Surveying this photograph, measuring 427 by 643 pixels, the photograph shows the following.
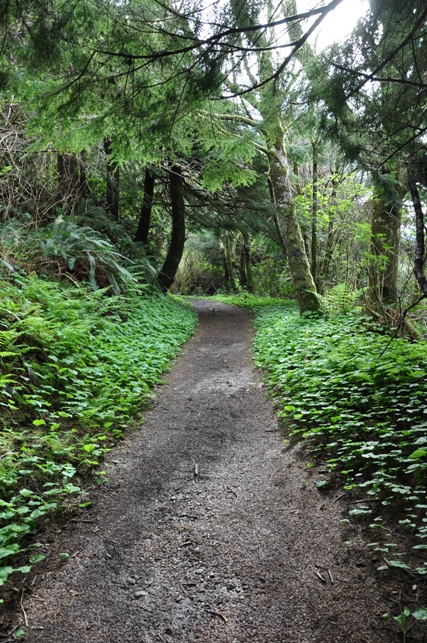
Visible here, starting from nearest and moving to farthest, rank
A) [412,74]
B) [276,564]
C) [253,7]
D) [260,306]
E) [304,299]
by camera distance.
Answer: [276,564], [253,7], [412,74], [304,299], [260,306]

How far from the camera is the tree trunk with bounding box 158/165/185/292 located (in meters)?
12.5

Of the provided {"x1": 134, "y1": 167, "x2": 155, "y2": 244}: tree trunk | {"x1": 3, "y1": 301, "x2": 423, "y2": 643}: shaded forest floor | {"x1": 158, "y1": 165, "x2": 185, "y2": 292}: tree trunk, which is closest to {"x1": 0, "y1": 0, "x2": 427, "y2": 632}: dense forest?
{"x1": 3, "y1": 301, "x2": 423, "y2": 643}: shaded forest floor

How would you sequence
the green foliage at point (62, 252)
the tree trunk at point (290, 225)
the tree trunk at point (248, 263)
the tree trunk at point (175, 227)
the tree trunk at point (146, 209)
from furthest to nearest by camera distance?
the tree trunk at point (248, 263) < the tree trunk at point (175, 227) < the tree trunk at point (146, 209) < the tree trunk at point (290, 225) < the green foliage at point (62, 252)

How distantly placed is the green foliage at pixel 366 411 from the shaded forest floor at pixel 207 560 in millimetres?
276

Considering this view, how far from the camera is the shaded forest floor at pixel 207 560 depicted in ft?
6.66

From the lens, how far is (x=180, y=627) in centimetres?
206

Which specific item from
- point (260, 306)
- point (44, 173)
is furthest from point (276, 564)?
point (260, 306)

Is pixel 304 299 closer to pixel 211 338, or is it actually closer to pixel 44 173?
pixel 211 338

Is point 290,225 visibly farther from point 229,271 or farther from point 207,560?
point 229,271

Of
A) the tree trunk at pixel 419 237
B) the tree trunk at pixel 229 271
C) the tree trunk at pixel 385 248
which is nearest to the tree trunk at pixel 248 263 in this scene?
the tree trunk at pixel 229 271

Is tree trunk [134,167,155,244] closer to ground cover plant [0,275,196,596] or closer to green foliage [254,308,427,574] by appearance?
ground cover plant [0,275,196,596]

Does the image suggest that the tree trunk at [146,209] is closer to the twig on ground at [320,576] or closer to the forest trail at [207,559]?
the forest trail at [207,559]

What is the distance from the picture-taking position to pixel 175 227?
12812 millimetres

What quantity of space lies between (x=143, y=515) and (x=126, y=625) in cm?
93
